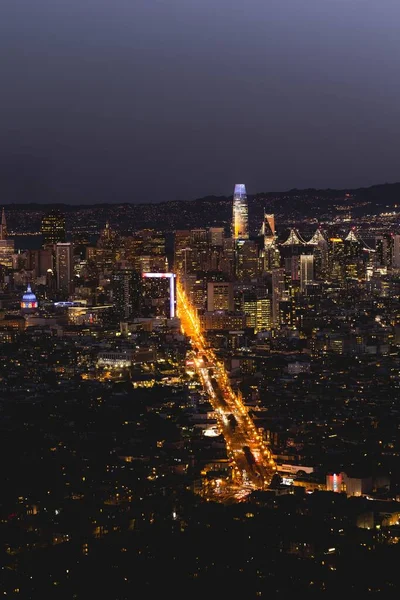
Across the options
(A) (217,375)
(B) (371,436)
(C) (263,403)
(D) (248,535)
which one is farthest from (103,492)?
(A) (217,375)

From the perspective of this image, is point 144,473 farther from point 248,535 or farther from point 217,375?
point 217,375

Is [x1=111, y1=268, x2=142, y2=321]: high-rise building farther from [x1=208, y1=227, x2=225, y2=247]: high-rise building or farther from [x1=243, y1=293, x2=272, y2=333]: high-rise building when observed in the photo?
[x1=208, y1=227, x2=225, y2=247]: high-rise building

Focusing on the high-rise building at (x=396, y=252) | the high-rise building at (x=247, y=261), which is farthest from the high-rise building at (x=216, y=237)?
the high-rise building at (x=396, y=252)

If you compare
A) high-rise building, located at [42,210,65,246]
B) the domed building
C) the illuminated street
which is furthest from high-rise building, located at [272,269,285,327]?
high-rise building, located at [42,210,65,246]

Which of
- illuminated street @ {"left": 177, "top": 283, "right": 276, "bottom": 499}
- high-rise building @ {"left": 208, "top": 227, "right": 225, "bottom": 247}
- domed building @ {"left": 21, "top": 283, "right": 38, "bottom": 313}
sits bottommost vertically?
illuminated street @ {"left": 177, "top": 283, "right": 276, "bottom": 499}

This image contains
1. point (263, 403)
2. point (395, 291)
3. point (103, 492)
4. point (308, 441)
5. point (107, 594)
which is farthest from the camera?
point (395, 291)

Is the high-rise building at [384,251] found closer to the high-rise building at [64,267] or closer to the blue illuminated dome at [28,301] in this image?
the high-rise building at [64,267]

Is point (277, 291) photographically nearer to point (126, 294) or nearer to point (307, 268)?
point (126, 294)
